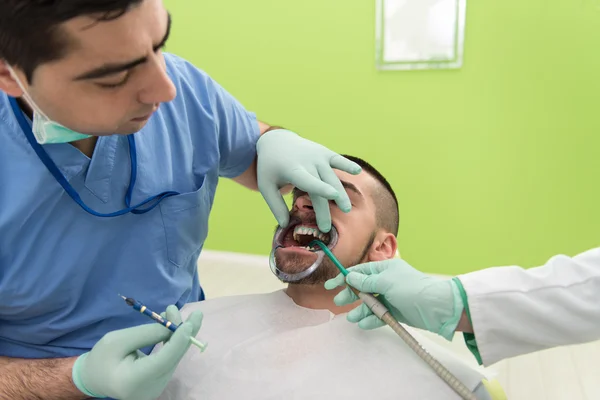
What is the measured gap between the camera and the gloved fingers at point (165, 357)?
101 centimetres

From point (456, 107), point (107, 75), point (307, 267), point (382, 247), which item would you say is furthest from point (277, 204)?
point (456, 107)

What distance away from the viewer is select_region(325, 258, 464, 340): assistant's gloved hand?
39.2 inches

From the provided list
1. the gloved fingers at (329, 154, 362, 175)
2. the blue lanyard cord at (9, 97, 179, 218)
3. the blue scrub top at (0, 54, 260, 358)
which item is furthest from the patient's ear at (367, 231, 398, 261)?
the blue lanyard cord at (9, 97, 179, 218)

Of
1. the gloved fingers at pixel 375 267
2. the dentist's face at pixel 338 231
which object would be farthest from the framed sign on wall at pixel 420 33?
the gloved fingers at pixel 375 267

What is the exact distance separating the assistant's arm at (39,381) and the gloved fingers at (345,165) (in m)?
0.76

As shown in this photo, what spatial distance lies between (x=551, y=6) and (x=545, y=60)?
0.71 feet

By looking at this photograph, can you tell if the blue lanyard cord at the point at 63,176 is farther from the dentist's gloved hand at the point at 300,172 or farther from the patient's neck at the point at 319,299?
the patient's neck at the point at 319,299

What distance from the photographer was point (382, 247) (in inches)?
58.7

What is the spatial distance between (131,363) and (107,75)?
1.80ft

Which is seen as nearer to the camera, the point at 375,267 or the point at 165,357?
the point at 165,357

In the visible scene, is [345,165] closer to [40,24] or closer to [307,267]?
[307,267]

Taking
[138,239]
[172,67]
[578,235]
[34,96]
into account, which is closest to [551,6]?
[578,235]

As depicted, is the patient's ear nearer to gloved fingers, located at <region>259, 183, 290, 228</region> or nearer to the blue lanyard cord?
gloved fingers, located at <region>259, 183, 290, 228</region>

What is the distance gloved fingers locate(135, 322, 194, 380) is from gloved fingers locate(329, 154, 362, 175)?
573 mm
